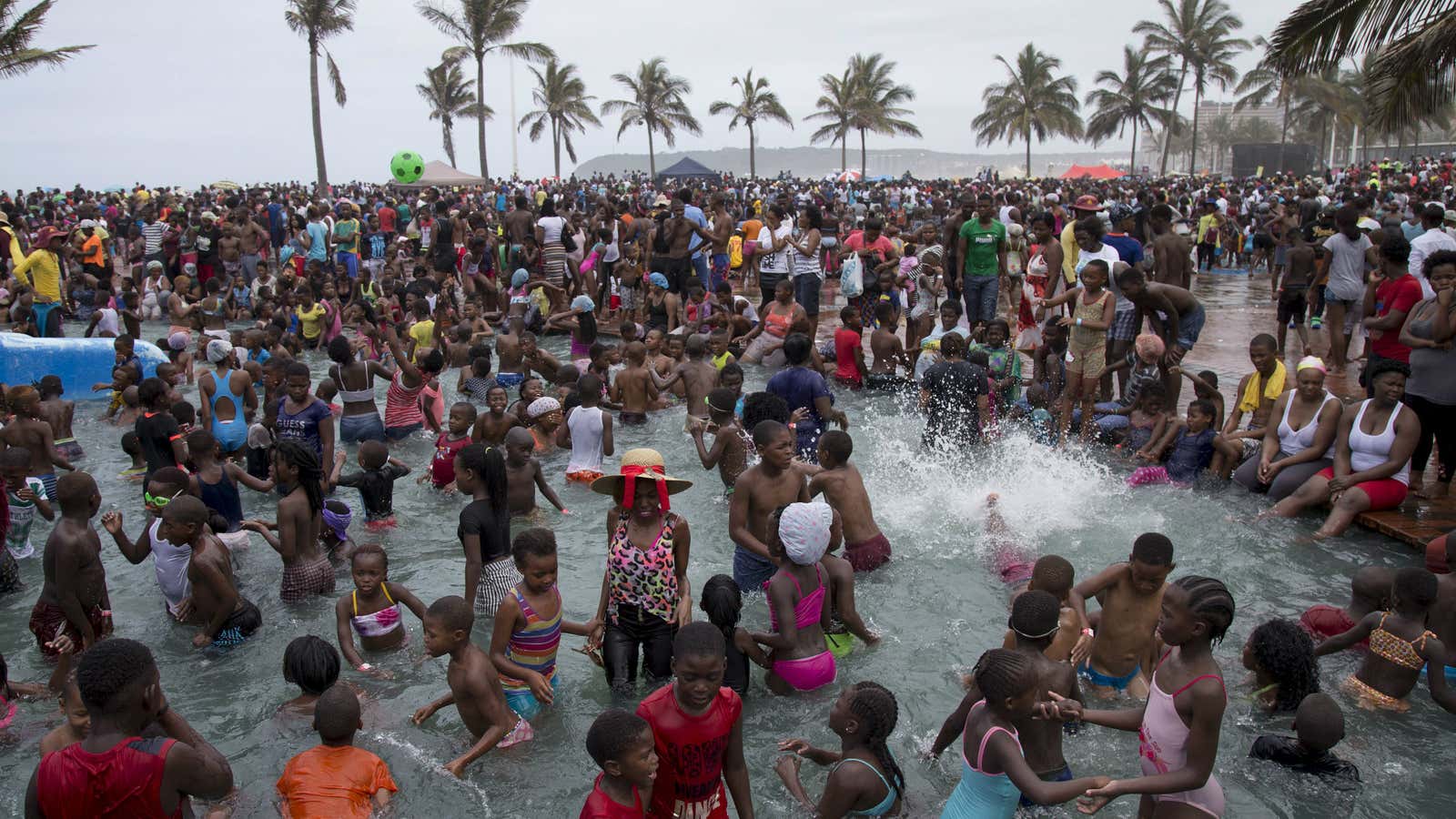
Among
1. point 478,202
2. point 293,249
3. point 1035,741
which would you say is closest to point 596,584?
point 1035,741

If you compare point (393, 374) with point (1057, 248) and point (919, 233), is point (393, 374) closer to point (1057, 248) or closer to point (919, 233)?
point (1057, 248)

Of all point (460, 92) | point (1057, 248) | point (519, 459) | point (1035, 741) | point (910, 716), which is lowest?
point (910, 716)

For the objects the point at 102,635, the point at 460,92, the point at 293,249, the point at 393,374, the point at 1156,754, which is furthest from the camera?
the point at 460,92

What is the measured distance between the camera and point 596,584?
7.54 m

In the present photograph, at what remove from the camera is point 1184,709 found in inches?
150

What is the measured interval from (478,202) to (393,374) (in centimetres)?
2406

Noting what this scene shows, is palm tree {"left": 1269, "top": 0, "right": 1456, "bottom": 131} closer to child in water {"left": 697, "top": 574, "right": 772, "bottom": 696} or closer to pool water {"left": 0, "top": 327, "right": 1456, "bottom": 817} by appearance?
pool water {"left": 0, "top": 327, "right": 1456, "bottom": 817}

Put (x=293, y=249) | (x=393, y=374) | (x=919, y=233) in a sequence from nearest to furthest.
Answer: (x=393, y=374) → (x=919, y=233) → (x=293, y=249)

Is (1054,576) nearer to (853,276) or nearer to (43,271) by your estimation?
(853,276)

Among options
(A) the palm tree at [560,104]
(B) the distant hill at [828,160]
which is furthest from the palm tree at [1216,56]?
(B) the distant hill at [828,160]

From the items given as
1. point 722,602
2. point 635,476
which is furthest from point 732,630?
point 635,476

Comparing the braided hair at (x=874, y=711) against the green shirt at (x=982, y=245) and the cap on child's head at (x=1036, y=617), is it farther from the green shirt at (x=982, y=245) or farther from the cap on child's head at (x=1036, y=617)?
the green shirt at (x=982, y=245)

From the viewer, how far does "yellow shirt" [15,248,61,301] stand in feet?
47.0

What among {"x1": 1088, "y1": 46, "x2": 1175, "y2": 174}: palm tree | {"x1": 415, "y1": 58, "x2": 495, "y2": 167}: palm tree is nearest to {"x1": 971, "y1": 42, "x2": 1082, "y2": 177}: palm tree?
{"x1": 1088, "y1": 46, "x2": 1175, "y2": 174}: palm tree
